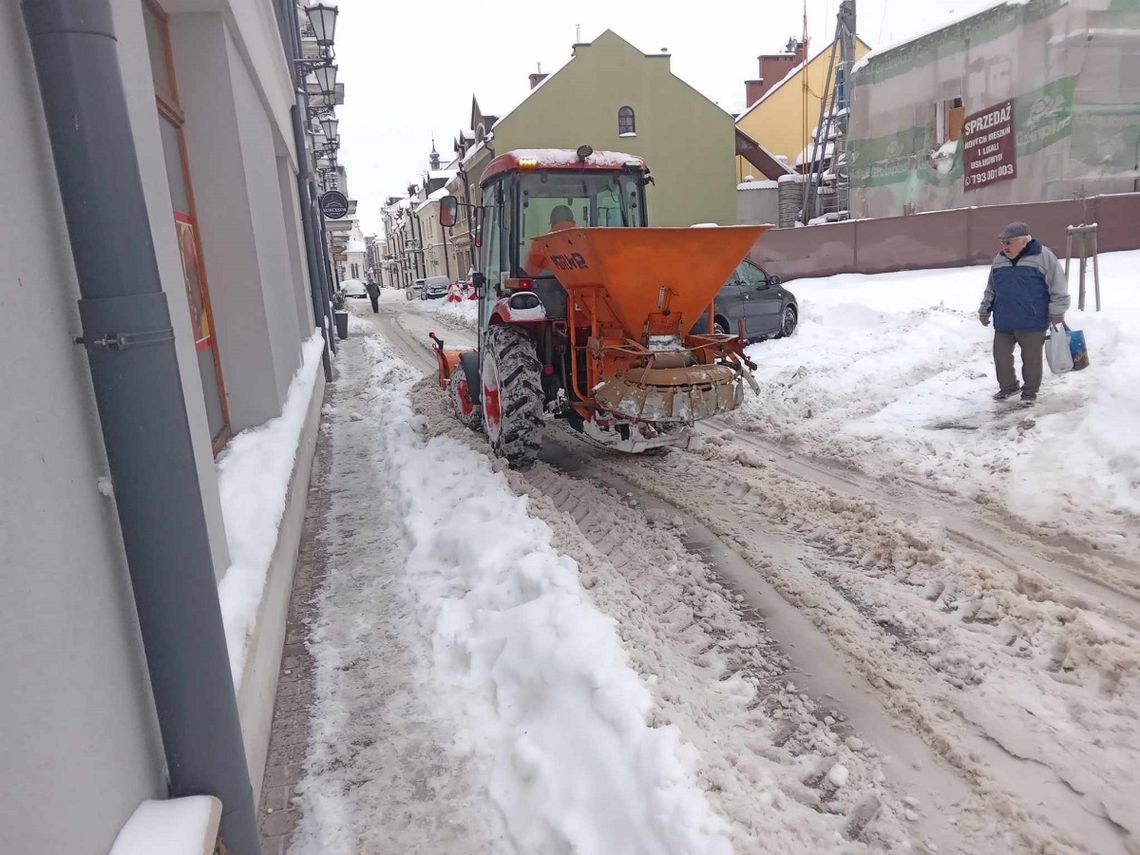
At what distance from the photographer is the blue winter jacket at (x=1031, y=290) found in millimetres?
6516

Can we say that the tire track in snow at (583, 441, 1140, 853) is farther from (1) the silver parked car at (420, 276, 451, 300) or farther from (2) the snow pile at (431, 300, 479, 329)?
(1) the silver parked car at (420, 276, 451, 300)

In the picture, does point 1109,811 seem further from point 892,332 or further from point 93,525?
point 892,332

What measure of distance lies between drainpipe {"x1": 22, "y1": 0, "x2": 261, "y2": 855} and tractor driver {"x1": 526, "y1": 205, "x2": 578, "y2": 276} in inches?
180

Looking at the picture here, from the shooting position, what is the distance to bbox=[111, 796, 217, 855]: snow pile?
1.70m

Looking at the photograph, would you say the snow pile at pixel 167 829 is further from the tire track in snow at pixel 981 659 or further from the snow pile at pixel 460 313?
the snow pile at pixel 460 313

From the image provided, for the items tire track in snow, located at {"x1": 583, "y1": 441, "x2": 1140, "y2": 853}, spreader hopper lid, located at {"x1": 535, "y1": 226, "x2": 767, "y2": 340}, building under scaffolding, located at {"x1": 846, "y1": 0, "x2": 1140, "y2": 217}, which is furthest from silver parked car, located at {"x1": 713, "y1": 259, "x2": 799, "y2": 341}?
tire track in snow, located at {"x1": 583, "y1": 441, "x2": 1140, "y2": 853}

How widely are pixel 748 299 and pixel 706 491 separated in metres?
6.79

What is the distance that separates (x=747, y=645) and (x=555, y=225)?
4221 mm

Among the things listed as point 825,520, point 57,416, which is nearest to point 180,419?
point 57,416

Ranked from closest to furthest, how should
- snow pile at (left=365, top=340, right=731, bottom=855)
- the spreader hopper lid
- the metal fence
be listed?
snow pile at (left=365, top=340, right=731, bottom=855) < the spreader hopper lid < the metal fence

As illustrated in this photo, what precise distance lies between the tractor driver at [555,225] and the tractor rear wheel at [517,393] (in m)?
0.58

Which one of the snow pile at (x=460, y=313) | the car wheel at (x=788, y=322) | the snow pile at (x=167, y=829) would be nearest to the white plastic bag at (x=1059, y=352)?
the car wheel at (x=788, y=322)

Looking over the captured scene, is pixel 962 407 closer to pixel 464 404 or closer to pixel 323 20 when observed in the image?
pixel 464 404

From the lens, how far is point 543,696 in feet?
9.65
